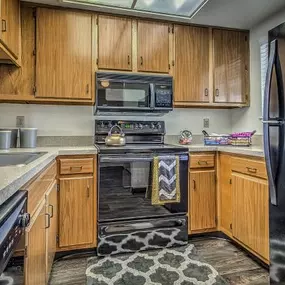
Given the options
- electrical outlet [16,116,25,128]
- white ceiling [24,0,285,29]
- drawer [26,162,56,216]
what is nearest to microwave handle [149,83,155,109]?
white ceiling [24,0,285,29]

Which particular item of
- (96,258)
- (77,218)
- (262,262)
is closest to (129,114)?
(77,218)

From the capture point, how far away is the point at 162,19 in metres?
2.66

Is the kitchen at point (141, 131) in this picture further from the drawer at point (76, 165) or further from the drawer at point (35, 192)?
the drawer at point (35, 192)

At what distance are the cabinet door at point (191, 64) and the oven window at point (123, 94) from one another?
0.37 metres

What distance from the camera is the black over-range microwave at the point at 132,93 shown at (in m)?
2.47

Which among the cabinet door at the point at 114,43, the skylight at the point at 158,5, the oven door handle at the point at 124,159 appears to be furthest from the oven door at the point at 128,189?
the skylight at the point at 158,5

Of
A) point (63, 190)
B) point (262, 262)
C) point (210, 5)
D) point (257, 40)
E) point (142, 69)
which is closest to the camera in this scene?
point (262, 262)

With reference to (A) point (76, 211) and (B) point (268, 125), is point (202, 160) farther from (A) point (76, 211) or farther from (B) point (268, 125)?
(A) point (76, 211)

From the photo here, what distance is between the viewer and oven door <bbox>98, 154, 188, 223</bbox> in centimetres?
221

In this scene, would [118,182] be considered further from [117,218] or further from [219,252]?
[219,252]

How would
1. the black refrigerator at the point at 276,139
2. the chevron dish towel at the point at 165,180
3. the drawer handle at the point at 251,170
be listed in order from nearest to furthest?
1. the black refrigerator at the point at 276,139
2. the drawer handle at the point at 251,170
3. the chevron dish towel at the point at 165,180

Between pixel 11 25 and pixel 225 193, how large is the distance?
2.35 metres

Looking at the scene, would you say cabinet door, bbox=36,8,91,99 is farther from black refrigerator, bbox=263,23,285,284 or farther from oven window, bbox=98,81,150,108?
black refrigerator, bbox=263,23,285,284

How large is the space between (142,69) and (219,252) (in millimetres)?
1863
